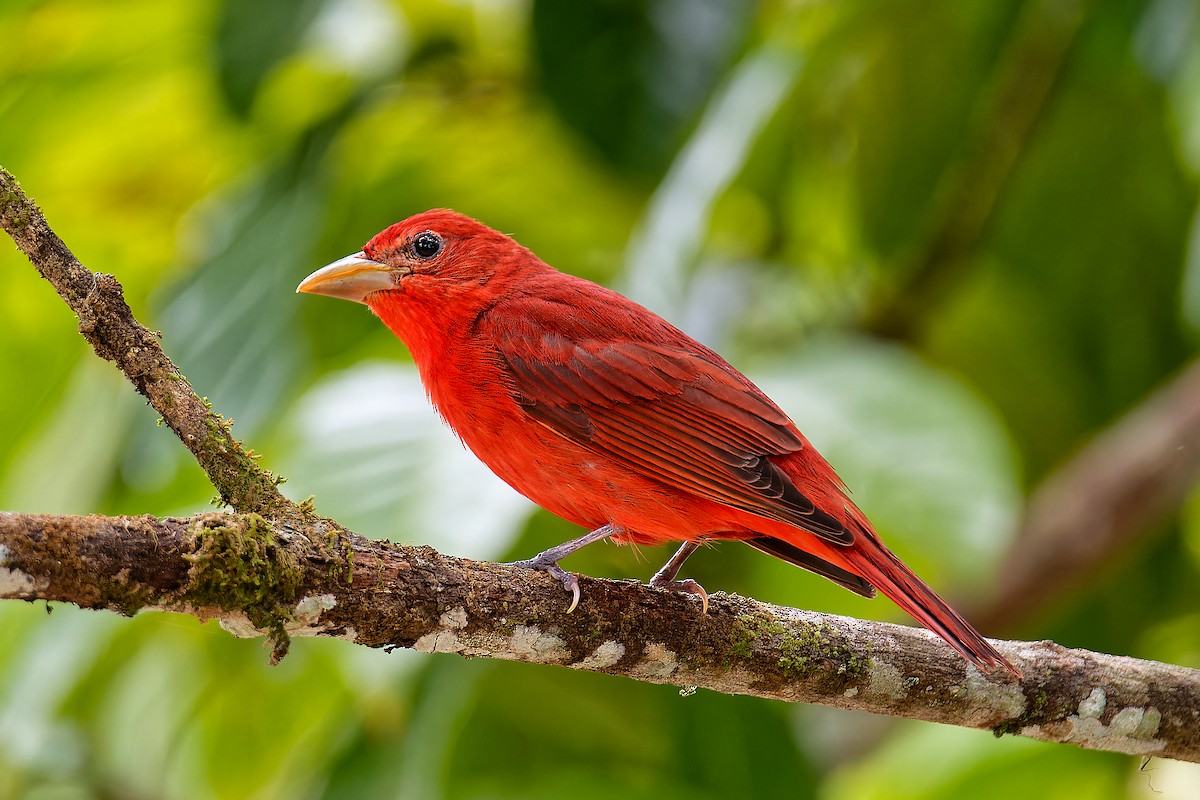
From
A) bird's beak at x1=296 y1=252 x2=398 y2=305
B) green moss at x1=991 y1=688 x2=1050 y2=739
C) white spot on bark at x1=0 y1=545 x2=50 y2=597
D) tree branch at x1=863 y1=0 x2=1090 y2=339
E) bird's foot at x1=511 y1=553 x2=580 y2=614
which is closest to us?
white spot on bark at x1=0 y1=545 x2=50 y2=597

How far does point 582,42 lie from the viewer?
4090 mm

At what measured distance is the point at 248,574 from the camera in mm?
1741

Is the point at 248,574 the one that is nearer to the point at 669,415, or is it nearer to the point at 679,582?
the point at 679,582

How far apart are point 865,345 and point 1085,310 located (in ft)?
4.18

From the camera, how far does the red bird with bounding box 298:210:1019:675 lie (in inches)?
99.9

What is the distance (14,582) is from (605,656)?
100 cm

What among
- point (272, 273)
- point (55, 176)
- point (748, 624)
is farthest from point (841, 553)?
point (55, 176)

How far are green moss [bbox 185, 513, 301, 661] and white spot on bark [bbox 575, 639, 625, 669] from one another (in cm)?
59

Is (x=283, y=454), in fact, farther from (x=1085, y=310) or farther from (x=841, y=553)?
(x=1085, y=310)

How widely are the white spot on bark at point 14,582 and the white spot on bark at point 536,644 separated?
0.77m

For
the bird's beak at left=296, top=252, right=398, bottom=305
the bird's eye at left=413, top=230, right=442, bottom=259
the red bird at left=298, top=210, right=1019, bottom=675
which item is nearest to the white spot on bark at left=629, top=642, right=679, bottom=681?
the red bird at left=298, top=210, right=1019, bottom=675

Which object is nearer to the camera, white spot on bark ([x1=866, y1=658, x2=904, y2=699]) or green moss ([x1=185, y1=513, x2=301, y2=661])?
green moss ([x1=185, y1=513, x2=301, y2=661])

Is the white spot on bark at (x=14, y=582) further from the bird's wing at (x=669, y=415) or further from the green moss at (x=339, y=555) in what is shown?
the bird's wing at (x=669, y=415)

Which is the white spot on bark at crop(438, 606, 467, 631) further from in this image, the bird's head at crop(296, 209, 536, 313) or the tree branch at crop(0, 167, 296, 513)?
the bird's head at crop(296, 209, 536, 313)
